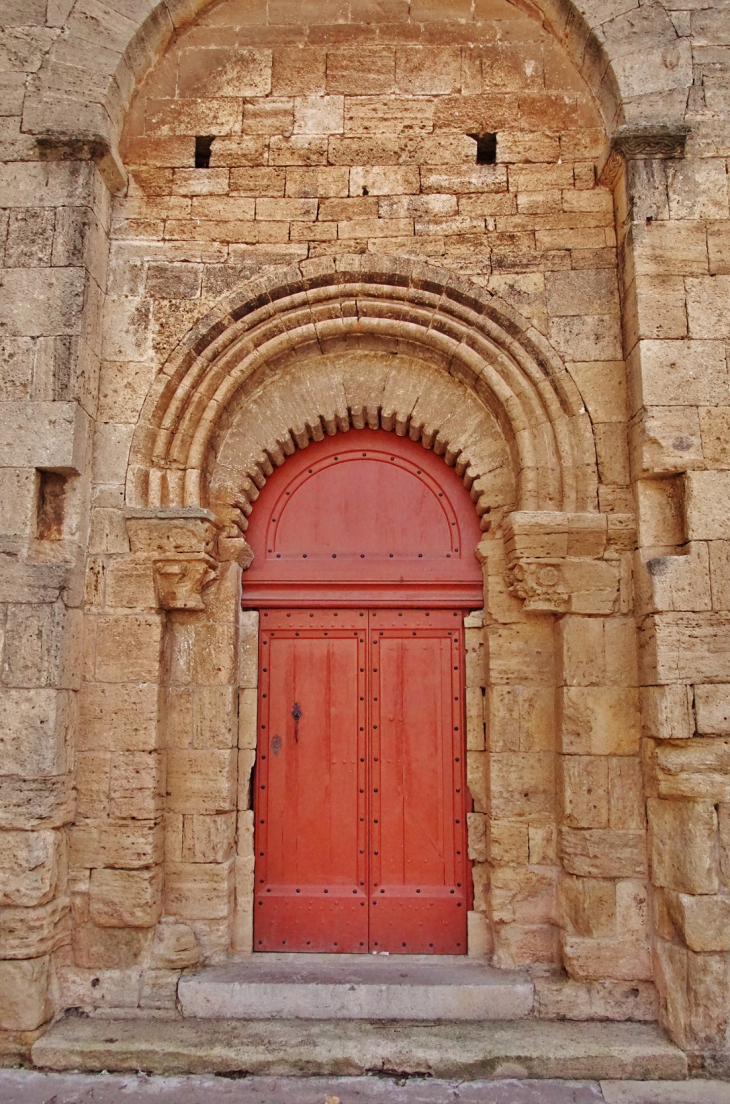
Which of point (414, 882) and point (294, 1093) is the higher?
point (414, 882)

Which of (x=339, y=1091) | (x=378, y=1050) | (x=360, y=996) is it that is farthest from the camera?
(x=360, y=996)

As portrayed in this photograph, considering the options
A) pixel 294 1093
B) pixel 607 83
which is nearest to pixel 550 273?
pixel 607 83

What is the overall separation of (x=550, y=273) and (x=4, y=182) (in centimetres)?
292

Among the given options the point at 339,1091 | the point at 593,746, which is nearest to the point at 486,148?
the point at 593,746

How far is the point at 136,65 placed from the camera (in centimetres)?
432

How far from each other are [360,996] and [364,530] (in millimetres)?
2303

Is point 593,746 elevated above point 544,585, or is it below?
below

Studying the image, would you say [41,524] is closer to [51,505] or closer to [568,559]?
[51,505]

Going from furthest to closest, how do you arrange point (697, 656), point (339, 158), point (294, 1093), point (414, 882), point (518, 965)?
point (339, 158), point (414, 882), point (518, 965), point (697, 656), point (294, 1093)

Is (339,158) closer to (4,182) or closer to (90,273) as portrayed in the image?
(90,273)

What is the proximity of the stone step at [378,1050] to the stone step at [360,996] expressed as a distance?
2.3 inches

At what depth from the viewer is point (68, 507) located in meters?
3.82

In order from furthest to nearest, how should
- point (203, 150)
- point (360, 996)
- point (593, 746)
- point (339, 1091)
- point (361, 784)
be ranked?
point (203, 150) < point (361, 784) < point (593, 746) < point (360, 996) < point (339, 1091)

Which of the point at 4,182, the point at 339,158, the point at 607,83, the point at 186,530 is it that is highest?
the point at 607,83
